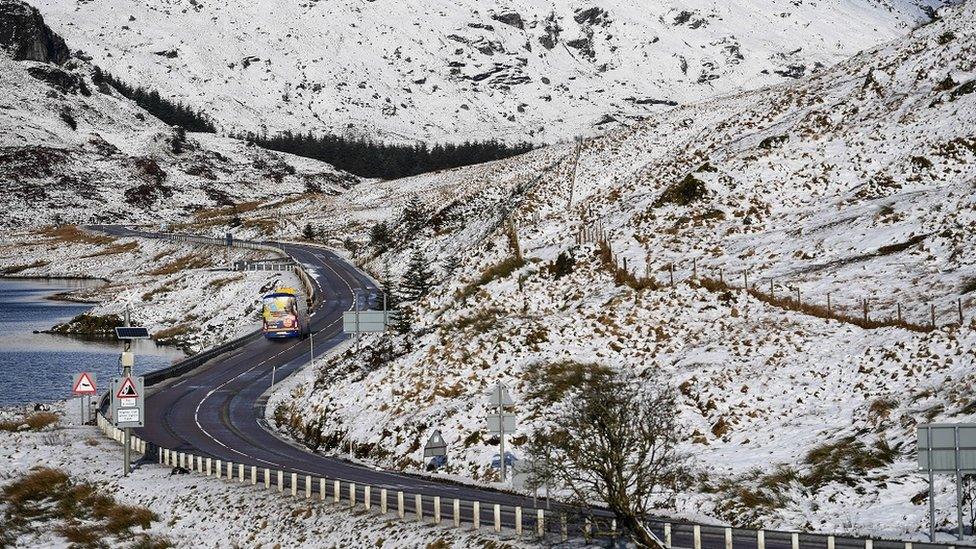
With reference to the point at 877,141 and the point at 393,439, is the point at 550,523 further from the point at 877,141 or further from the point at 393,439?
the point at 877,141

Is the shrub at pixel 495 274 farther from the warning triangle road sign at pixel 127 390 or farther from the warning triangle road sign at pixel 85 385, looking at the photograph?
the warning triangle road sign at pixel 127 390

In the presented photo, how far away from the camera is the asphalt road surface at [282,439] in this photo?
26.6 m

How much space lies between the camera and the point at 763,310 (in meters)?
43.2

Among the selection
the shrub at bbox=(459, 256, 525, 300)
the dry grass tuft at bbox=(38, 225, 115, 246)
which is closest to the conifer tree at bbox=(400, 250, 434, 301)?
the shrub at bbox=(459, 256, 525, 300)

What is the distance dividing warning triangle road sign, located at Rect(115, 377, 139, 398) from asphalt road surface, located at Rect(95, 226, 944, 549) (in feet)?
15.2

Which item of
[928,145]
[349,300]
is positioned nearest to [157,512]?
[928,145]

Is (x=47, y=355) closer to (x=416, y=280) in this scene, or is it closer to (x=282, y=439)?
(x=416, y=280)

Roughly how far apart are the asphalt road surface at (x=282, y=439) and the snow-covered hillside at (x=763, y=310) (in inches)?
77.3

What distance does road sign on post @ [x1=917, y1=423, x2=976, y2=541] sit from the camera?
22828 millimetres

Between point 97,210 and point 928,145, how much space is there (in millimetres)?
174773

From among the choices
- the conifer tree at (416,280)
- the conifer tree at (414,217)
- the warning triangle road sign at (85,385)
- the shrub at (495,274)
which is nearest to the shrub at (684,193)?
the shrub at (495,274)

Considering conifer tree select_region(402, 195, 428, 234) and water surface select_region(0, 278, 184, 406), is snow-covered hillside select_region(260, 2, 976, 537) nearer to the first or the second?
water surface select_region(0, 278, 184, 406)

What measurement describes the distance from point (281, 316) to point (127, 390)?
36.8 meters

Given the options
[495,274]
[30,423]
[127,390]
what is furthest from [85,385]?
[495,274]
